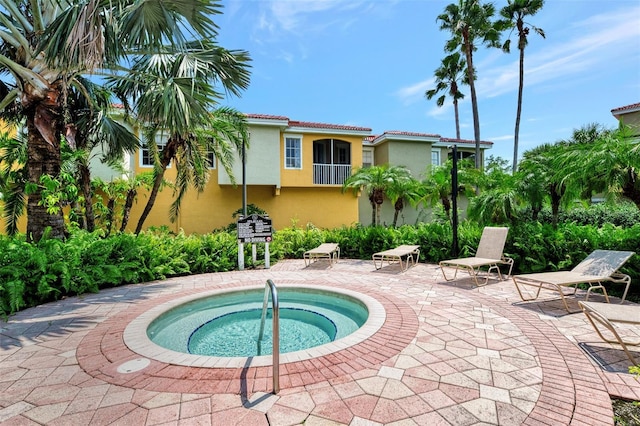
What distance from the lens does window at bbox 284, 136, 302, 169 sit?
689 inches

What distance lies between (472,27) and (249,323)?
2269 cm

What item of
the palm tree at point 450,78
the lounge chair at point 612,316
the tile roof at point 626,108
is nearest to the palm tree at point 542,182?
the lounge chair at point 612,316

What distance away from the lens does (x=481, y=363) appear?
11.2ft

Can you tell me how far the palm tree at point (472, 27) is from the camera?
19.4 meters

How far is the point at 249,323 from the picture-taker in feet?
18.2

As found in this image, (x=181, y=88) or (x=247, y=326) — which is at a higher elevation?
(x=181, y=88)

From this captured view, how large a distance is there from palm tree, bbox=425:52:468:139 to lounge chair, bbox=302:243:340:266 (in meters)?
20.6

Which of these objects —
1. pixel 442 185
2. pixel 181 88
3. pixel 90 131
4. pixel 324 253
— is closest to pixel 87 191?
pixel 90 131

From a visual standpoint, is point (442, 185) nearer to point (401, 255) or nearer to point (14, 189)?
point (401, 255)

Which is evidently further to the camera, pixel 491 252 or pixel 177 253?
pixel 177 253

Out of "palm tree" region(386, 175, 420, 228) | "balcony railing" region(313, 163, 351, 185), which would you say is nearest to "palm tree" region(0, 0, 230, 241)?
"palm tree" region(386, 175, 420, 228)

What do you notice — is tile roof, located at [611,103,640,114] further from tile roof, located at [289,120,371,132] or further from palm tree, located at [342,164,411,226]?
tile roof, located at [289,120,371,132]

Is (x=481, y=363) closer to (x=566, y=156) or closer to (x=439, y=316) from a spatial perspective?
(x=439, y=316)

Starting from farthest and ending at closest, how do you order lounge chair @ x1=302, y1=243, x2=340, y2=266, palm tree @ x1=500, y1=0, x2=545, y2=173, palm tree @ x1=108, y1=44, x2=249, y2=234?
palm tree @ x1=500, y1=0, x2=545, y2=173 < lounge chair @ x1=302, y1=243, x2=340, y2=266 < palm tree @ x1=108, y1=44, x2=249, y2=234
